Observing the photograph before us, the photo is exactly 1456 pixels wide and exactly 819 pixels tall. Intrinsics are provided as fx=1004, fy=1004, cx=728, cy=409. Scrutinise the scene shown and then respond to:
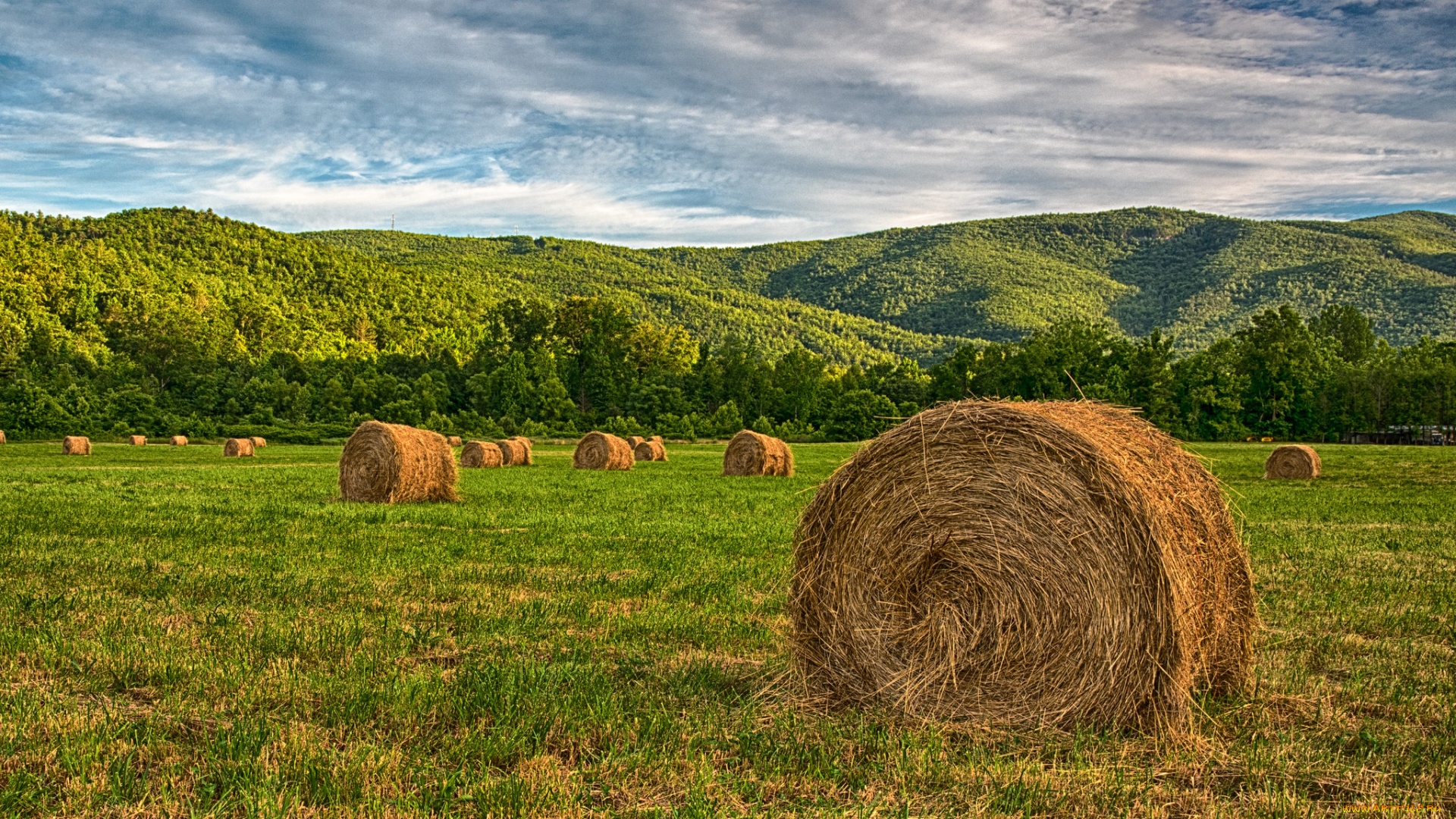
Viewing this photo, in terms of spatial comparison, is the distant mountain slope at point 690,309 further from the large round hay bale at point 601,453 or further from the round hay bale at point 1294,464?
the round hay bale at point 1294,464

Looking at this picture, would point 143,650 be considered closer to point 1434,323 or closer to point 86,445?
point 86,445

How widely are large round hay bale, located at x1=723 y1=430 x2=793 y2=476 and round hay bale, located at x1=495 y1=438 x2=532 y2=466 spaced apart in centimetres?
1058

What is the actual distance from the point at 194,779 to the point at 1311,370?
87530 millimetres

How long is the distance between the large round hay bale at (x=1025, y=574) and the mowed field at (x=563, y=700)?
317 mm

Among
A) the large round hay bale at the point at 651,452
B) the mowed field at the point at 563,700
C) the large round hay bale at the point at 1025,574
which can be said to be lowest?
the large round hay bale at the point at 651,452

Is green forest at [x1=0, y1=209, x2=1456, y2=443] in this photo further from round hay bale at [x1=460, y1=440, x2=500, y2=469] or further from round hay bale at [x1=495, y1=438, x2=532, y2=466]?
round hay bale at [x1=460, y1=440, x2=500, y2=469]

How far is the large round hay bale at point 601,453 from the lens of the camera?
38406mm

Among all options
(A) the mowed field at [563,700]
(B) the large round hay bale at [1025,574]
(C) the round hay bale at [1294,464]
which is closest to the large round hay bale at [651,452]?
(C) the round hay bale at [1294,464]

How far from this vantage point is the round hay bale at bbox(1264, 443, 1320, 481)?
34.3 metres

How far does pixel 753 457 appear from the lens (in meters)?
35.9

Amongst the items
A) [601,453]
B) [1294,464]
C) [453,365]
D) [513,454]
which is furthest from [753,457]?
[453,365]

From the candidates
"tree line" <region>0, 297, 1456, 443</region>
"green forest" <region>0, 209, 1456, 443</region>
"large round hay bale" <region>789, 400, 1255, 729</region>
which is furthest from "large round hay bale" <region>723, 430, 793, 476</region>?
"tree line" <region>0, 297, 1456, 443</region>

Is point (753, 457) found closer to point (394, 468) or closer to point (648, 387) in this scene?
point (394, 468)

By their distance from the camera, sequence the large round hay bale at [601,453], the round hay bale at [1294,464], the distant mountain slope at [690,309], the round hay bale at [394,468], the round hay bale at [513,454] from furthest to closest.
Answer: the distant mountain slope at [690,309] → the round hay bale at [513,454] → the large round hay bale at [601,453] → the round hay bale at [1294,464] → the round hay bale at [394,468]
